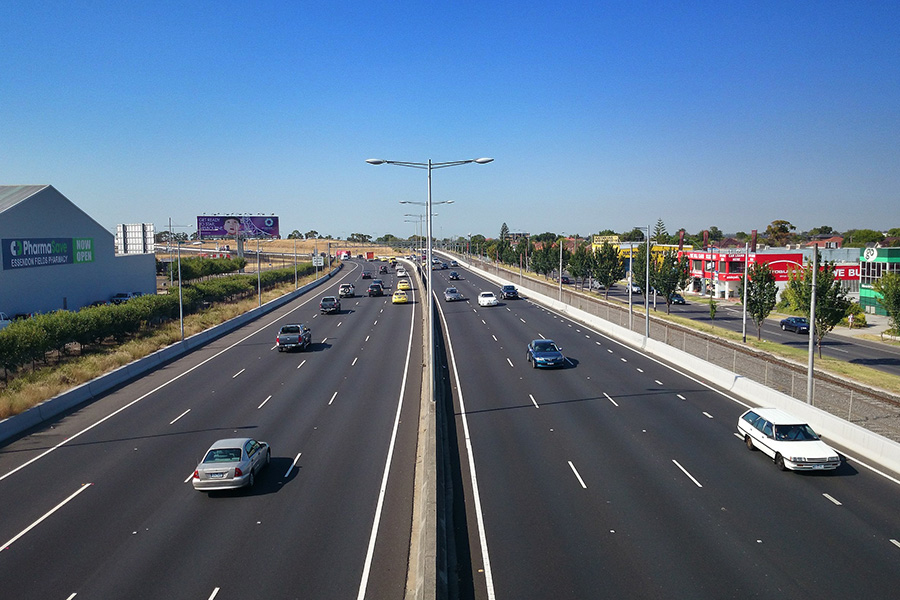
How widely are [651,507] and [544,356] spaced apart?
17.4 m

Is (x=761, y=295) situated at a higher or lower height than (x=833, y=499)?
higher

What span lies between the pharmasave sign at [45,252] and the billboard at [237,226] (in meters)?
53.4

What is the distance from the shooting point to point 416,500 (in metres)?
15.6

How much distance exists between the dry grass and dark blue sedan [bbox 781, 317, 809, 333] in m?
46.8

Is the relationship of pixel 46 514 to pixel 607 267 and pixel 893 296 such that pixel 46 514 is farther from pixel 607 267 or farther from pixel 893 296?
pixel 607 267

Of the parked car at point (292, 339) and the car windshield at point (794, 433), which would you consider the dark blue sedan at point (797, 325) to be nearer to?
the car windshield at point (794, 433)

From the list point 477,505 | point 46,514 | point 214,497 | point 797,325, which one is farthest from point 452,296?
point 46,514

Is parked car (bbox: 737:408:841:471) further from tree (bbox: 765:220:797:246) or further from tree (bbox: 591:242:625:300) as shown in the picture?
tree (bbox: 765:220:797:246)

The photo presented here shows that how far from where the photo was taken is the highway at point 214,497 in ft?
38.7

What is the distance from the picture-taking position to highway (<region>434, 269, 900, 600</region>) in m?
11.5

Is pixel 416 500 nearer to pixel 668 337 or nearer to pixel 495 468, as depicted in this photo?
pixel 495 468

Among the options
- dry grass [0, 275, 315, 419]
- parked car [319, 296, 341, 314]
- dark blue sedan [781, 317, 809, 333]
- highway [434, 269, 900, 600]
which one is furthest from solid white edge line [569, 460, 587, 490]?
parked car [319, 296, 341, 314]

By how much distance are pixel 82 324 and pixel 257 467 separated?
26880 millimetres

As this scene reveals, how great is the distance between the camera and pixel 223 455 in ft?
53.6
